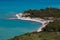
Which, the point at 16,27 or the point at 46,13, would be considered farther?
the point at 46,13

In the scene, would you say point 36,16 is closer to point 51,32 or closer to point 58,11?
point 58,11

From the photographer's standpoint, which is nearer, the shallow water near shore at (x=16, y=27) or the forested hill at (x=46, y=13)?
the shallow water near shore at (x=16, y=27)

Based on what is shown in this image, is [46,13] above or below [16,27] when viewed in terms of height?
above

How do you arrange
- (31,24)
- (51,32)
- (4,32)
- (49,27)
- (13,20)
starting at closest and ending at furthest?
(51,32) → (49,27) → (4,32) → (31,24) → (13,20)

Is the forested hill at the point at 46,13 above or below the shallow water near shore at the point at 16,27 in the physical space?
above

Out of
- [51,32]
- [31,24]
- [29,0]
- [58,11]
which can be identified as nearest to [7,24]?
[31,24]

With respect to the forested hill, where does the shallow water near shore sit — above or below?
below

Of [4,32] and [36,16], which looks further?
A: [36,16]

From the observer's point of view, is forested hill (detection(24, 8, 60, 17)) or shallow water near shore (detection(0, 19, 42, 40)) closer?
shallow water near shore (detection(0, 19, 42, 40))
